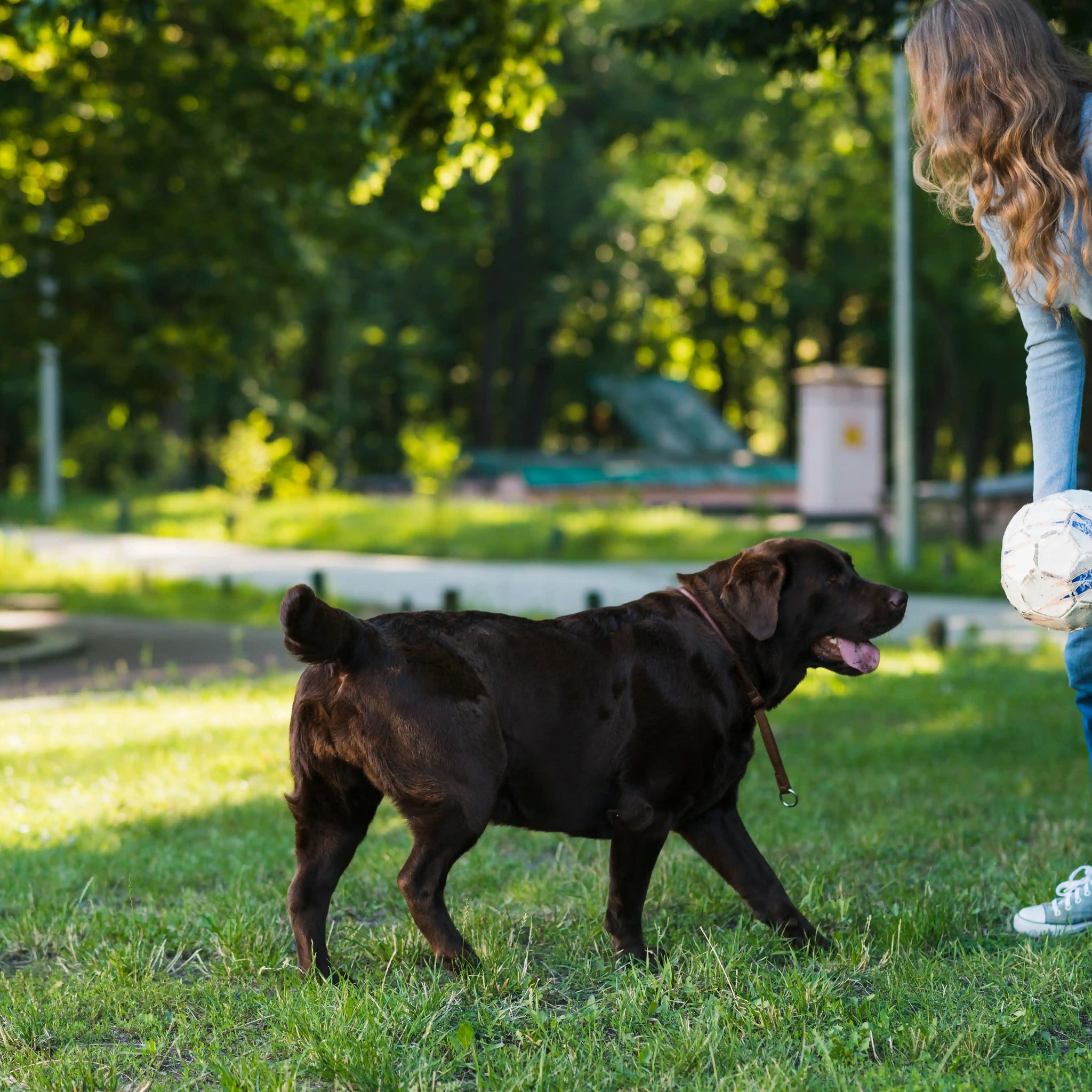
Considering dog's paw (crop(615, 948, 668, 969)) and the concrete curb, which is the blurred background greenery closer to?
dog's paw (crop(615, 948, 668, 969))

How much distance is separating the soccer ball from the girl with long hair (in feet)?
0.61

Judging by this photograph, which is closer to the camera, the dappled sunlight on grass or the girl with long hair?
the girl with long hair

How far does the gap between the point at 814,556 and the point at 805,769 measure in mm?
3094

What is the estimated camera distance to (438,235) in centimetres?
1499

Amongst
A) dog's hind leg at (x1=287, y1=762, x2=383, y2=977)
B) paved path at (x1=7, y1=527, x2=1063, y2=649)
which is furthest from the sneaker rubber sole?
paved path at (x1=7, y1=527, x2=1063, y2=649)

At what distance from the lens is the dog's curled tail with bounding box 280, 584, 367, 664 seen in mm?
3307

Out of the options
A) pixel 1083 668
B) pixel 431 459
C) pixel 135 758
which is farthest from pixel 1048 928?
pixel 431 459

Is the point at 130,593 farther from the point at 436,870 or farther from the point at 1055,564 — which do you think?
the point at 1055,564

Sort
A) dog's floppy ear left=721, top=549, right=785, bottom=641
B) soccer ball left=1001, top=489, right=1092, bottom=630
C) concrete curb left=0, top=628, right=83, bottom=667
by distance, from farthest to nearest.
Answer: concrete curb left=0, top=628, right=83, bottom=667, dog's floppy ear left=721, top=549, right=785, bottom=641, soccer ball left=1001, top=489, right=1092, bottom=630

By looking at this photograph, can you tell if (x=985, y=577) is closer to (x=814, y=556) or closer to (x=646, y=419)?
(x=814, y=556)

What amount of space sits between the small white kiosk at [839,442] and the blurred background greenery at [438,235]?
189 centimetres

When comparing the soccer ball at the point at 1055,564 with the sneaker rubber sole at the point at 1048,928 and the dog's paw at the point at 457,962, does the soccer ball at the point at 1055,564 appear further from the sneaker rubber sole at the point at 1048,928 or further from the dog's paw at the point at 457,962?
the dog's paw at the point at 457,962

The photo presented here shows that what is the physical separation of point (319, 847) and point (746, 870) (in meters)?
1.17

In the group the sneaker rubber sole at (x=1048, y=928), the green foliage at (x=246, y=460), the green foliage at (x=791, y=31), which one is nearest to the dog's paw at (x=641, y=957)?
the sneaker rubber sole at (x=1048, y=928)
